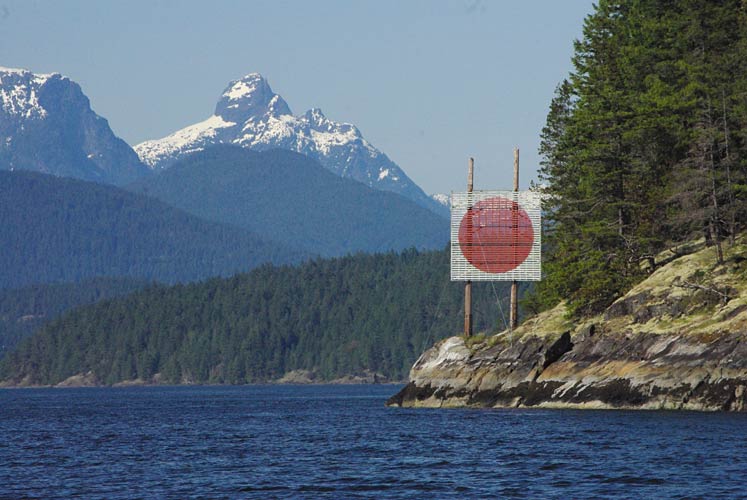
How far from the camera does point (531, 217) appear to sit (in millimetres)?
89125

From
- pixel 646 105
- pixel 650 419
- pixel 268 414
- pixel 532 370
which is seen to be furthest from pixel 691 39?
pixel 268 414

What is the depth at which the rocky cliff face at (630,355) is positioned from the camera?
67562 mm

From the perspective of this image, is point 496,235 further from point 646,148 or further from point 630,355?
point 630,355

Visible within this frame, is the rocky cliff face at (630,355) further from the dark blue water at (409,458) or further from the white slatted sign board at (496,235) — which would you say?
the white slatted sign board at (496,235)

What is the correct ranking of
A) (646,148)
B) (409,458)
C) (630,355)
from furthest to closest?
(646,148) → (630,355) → (409,458)

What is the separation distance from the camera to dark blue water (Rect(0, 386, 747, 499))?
44406 millimetres

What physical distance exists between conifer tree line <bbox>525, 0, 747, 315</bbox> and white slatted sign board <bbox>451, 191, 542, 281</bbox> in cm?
205

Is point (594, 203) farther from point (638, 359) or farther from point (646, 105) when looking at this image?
point (638, 359)

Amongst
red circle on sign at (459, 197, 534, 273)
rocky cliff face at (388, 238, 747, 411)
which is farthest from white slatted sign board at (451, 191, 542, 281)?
rocky cliff face at (388, 238, 747, 411)

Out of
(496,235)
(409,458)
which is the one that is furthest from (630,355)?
(409,458)

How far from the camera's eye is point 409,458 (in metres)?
54.5

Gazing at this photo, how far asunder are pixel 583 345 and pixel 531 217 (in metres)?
14.0

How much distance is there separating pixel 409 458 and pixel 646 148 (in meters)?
39.2

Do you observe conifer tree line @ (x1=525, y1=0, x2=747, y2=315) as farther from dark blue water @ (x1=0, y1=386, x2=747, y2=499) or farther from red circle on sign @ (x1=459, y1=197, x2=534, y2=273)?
Answer: dark blue water @ (x1=0, y1=386, x2=747, y2=499)
